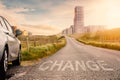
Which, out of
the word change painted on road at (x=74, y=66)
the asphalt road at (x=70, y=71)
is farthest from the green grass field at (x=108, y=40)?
the word change painted on road at (x=74, y=66)

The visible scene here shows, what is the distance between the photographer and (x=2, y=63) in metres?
7.66

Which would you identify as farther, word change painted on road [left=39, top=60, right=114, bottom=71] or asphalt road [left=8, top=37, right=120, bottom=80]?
word change painted on road [left=39, top=60, right=114, bottom=71]

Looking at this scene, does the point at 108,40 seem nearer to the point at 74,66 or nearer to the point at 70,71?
the point at 74,66

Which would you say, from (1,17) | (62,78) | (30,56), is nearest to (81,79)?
(62,78)

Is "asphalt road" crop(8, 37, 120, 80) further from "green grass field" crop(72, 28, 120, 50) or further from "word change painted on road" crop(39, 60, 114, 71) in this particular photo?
"green grass field" crop(72, 28, 120, 50)

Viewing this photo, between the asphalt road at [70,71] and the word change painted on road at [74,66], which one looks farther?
the word change painted on road at [74,66]

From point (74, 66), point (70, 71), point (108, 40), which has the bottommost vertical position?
point (108, 40)

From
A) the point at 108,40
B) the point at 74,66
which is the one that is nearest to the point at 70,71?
the point at 74,66

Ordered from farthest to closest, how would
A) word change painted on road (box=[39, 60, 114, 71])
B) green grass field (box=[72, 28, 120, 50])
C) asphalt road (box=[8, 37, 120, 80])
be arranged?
green grass field (box=[72, 28, 120, 50]) < word change painted on road (box=[39, 60, 114, 71]) < asphalt road (box=[8, 37, 120, 80])

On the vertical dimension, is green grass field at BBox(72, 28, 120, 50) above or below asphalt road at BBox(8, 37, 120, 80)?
below

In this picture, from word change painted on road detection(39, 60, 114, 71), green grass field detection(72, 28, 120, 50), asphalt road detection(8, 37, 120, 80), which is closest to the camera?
asphalt road detection(8, 37, 120, 80)

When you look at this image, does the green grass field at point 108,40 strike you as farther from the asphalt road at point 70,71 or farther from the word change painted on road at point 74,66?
the word change painted on road at point 74,66

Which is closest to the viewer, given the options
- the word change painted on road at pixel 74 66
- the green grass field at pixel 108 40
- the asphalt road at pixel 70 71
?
the asphalt road at pixel 70 71

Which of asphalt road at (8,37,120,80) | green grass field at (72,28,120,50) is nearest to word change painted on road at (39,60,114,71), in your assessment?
asphalt road at (8,37,120,80)
